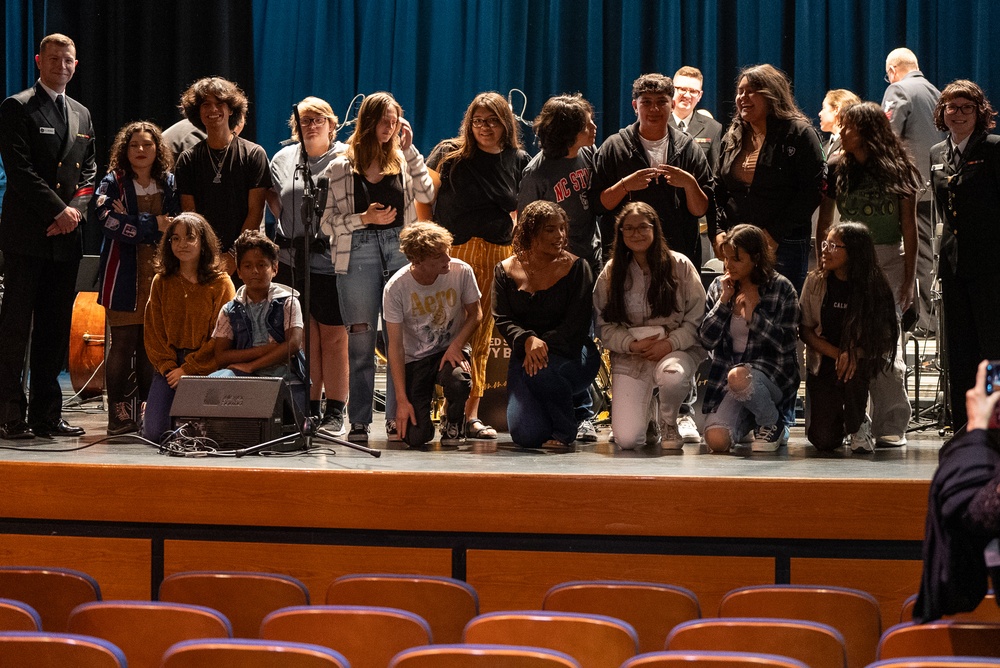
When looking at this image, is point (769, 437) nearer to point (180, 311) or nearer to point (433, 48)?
point (180, 311)

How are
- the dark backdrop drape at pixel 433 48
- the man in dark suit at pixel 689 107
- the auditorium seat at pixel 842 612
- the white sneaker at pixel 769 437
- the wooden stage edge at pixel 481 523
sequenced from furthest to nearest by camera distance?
1. the dark backdrop drape at pixel 433 48
2. the man in dark suit at pixel 689 107
3. the white sneaker at pixel 769 437
4. the wooden stage edge at pixel 481 523
5. the auditorium seat at pixel 842 612

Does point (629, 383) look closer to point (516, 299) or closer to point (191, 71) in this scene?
point (516, 299)

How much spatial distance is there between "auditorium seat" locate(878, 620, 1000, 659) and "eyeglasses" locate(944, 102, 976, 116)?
2801 mm

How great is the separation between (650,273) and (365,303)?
115 cm

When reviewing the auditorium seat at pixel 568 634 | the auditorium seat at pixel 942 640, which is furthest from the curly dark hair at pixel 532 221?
the auditorium seat at pixel 942 640

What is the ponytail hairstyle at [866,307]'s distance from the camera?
13.7ft

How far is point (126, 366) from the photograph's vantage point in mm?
4789

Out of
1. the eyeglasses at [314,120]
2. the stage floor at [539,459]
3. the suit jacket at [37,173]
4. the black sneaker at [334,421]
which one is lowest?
the stage floor at [539,459]

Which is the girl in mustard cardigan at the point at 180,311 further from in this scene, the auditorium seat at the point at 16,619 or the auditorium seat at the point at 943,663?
the auditorium seat at the point at 943,663

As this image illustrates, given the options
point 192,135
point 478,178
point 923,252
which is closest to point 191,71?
point 192,135

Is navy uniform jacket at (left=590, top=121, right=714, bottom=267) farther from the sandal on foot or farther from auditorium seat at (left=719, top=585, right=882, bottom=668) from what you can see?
auditorium seat at (left=719, top=585, right=882, bottom=668)

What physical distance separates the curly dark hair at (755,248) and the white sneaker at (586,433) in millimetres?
927

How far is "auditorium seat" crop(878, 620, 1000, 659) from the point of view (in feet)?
6.81

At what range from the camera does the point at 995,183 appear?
4.36 metres
